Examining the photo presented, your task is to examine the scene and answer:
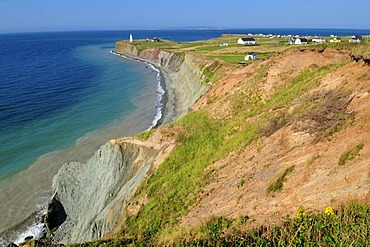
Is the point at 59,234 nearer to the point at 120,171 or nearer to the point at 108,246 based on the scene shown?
the point at 120,171

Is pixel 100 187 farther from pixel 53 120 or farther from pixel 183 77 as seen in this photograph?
Result: pixel 183 77

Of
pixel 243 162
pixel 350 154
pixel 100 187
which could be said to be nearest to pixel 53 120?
pixel 100 187

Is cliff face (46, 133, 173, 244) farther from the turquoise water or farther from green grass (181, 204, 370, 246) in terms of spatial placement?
green grass (181, 204, 370, 246)

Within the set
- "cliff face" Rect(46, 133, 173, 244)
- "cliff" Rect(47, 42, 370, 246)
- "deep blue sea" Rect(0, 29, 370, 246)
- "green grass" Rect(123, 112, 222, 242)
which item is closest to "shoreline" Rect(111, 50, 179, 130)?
"deep blue sea" Rect(0, 29, 370, 246)

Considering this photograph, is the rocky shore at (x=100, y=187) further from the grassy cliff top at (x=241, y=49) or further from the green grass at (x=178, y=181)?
the grassy cliff top at (x=241, y=49)

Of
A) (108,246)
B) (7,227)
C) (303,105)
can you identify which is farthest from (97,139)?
(108,246)

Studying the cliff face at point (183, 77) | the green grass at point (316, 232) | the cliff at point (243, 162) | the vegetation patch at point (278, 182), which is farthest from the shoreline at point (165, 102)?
the green grass at point (316, 232)
